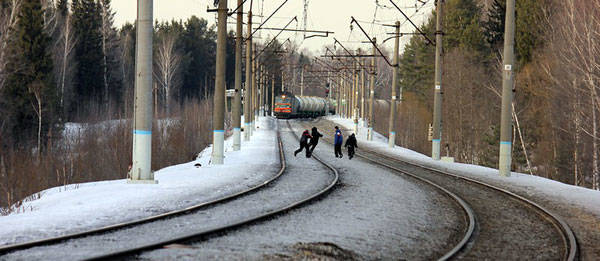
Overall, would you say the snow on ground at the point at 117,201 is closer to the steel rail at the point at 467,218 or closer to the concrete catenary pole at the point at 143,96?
the concrete catenary pole at the point at 143,96

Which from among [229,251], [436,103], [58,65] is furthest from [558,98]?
[58,65]

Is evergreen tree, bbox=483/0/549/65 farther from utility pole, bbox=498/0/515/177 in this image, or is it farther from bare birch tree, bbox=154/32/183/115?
bare birch tree, bbox=154/32/183/115

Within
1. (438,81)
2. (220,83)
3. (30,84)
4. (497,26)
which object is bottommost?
(220,83)

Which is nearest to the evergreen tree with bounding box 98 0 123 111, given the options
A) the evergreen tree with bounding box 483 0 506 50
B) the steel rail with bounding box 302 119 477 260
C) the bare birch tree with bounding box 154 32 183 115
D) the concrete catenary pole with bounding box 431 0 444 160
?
the bare birch tree with bounding box 154 32 183 115

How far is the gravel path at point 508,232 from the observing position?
320 inches

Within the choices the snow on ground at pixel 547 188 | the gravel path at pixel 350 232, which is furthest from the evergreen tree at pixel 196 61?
the gravel path at pixel 350 232

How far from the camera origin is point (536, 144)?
139ft

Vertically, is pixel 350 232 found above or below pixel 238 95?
below

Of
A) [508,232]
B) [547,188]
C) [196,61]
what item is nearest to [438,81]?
[547,188]

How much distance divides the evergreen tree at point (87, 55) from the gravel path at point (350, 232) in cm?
5939

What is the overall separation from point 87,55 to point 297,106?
2638cm

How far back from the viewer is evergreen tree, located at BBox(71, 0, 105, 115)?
67.9 meters

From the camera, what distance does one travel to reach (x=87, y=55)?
224 ft

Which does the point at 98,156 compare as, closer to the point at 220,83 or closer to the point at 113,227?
the point at 220,83
